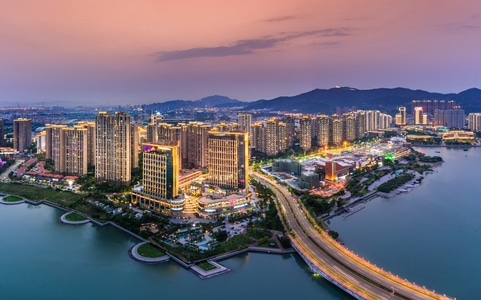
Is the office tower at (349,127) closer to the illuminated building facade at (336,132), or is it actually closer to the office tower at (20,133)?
the illuminated building facade at (336,132)

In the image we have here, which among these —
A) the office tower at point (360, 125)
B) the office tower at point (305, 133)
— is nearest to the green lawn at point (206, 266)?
the office tower at point (305, 133)

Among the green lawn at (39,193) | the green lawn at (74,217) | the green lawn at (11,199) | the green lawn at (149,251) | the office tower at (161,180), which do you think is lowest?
the green lawn at (149,251)

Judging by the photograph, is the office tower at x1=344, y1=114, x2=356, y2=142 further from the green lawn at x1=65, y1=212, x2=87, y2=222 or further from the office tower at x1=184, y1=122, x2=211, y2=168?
the green lawn at x1=65, y1=212, x2=87, y2=222

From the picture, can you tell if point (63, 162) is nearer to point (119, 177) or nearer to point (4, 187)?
point (4, 187)

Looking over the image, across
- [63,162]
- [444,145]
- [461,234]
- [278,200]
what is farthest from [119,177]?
[444,145]

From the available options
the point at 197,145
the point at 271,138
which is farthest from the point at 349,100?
the point at 197,145
